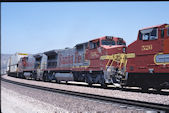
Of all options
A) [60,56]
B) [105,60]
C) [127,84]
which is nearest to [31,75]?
[60,56]

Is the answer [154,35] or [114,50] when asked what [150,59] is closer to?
[154,35]

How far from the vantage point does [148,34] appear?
10617 mm

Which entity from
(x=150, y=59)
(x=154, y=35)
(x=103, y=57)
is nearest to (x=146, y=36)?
(x=154, y=35)

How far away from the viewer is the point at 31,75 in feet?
89.7

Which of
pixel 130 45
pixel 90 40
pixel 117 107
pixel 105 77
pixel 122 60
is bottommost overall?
pixel 117 107

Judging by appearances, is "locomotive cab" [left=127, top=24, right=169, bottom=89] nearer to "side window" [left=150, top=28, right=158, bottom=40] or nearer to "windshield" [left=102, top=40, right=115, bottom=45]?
"side window" [left=150, top=28, right=158, bottom=40]

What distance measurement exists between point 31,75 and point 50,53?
625 cm

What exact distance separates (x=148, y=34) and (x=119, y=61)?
10.1ft

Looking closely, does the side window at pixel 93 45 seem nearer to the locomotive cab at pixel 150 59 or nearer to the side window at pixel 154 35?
the locomotive cab at pixel 150 59

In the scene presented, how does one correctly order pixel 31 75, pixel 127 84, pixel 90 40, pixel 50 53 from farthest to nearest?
1. pixel 31 75
2. pixel 50 53
3. pixel 90 40
4. pixel 127 84

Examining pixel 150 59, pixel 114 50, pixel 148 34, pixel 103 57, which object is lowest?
pixel 150 59

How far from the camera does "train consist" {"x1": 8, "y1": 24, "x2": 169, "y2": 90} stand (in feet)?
32.4

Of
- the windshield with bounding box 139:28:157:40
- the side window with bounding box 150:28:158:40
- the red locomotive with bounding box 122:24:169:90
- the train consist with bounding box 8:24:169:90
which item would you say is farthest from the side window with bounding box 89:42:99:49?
the side window with bounding box 150:28:158:40

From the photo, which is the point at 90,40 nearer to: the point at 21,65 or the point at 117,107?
the point at 117,107
